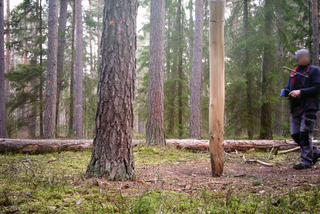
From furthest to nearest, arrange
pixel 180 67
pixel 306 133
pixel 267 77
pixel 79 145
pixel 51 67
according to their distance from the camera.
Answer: pixel 180 67
pixel 267 77
pixel 51 67
pixel 79 145
pixel 306 133

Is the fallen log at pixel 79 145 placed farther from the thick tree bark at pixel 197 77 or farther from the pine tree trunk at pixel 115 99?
the pine tree trunk at pixel 115 99

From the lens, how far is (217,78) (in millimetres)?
6051

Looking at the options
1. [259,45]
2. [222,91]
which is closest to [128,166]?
Answer: [222,91]

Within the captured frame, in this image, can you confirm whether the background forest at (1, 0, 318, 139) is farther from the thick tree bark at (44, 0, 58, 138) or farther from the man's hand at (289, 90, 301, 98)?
the man's hand at (289, 90, 301, 98)

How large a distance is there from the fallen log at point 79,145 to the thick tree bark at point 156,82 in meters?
0.64

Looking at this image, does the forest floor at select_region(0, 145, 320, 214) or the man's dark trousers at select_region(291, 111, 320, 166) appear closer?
the forest floor at select_region(0, 145, 320, 214)

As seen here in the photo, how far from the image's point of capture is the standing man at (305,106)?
6.72 metres

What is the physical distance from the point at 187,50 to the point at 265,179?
17210 millimetres

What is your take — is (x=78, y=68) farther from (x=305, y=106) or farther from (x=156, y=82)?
(x=305, y=106)

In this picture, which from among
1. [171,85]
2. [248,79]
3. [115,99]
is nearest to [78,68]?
[171,85]

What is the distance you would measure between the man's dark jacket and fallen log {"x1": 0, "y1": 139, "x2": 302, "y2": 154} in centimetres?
458

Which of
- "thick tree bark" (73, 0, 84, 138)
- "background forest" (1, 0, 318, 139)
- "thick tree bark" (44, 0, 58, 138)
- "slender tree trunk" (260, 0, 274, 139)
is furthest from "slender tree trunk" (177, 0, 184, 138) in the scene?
"thick tree bark" (44, 0, 58, 138)

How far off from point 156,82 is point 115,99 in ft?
18.9

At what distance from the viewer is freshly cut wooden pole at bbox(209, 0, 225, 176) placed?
6047 millimetres
